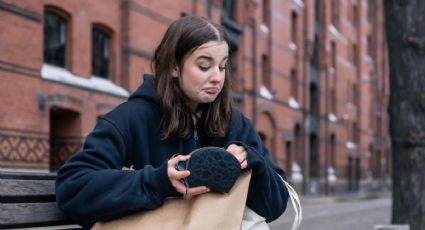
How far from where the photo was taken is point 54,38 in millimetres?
15547

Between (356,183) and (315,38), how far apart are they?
1228 cm

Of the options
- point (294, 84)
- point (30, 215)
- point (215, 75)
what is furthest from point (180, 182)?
point (294, 84)

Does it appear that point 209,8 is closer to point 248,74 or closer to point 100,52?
point 248,74

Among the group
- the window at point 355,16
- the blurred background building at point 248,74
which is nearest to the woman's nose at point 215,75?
the blurred background building at point 248,74

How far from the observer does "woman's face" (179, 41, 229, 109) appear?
2.55m

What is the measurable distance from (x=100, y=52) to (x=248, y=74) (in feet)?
33.6

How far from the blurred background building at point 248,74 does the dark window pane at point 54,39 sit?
0.02 metres

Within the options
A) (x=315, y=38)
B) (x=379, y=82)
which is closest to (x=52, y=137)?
(x=315, y=38)

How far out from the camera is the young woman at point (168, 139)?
232cm

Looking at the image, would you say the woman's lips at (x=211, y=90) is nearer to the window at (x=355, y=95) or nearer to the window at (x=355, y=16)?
the window at (x=355, y=95)

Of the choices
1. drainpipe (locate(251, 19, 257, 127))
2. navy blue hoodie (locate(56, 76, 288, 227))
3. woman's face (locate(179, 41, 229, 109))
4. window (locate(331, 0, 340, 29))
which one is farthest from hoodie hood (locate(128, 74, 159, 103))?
window (locate(331, 0, 340, 29))

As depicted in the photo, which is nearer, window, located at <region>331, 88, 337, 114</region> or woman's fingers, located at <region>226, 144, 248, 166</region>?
woman's fingers, located at <region>226, 144, 248, 166</region>

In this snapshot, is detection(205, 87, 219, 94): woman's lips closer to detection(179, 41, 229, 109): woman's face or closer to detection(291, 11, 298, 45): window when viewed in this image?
detection(179, 41, 229, 109): woman's face

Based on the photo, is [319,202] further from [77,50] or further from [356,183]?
[77,50]
